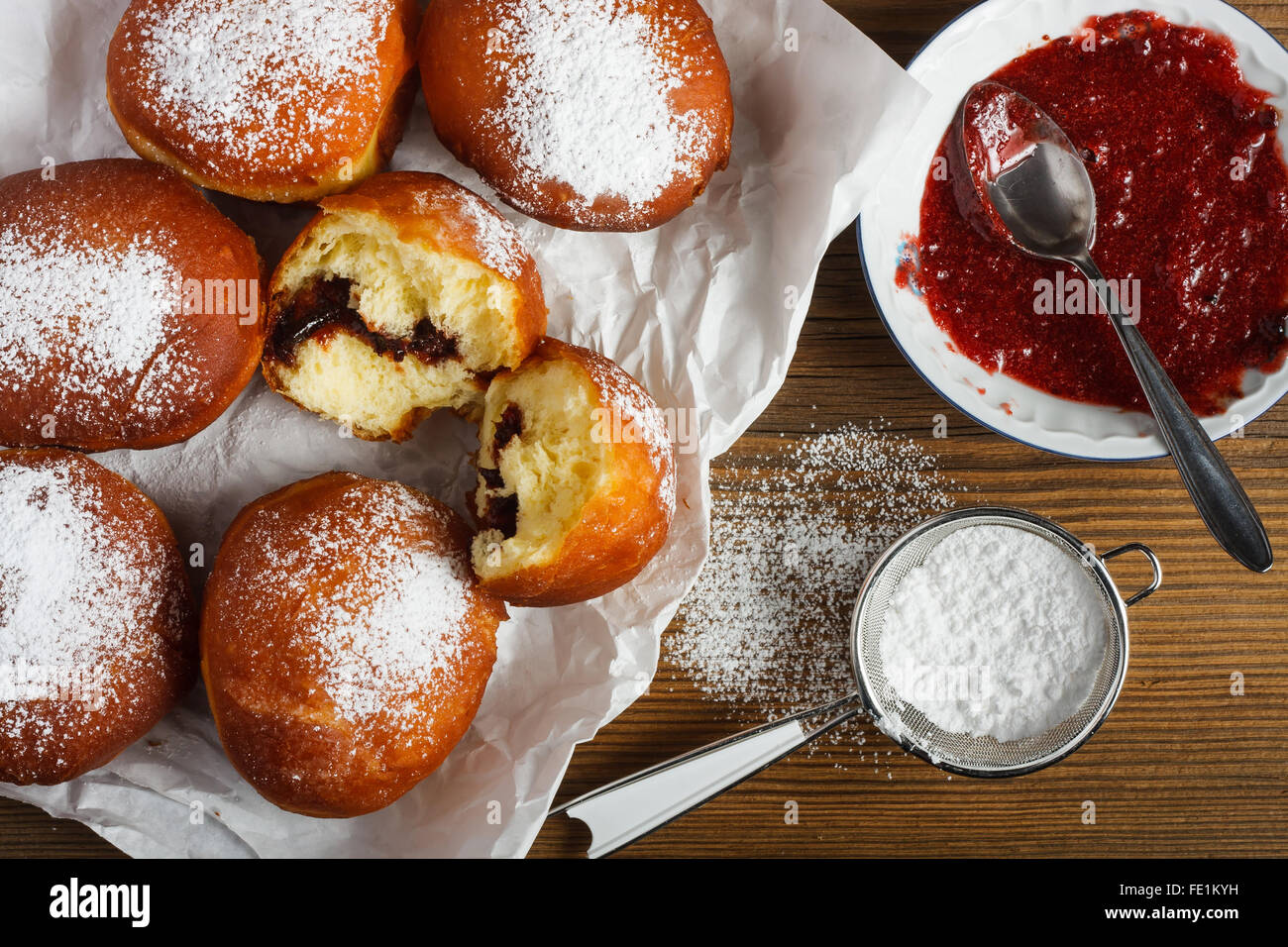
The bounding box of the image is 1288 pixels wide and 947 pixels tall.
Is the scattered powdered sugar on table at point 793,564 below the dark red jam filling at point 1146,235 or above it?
below

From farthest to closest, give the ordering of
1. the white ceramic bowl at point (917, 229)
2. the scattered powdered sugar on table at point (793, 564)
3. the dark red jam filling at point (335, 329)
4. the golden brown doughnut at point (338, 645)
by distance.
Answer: the scattered powdered sugar on table at point (793, 564)
the white ceramic bowl at point (917, 229)
the dark red jam filling at point (335, 329)
the golden brown doughnut at point (338, 645)

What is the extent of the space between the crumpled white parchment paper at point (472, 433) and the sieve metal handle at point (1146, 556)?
0.64 m

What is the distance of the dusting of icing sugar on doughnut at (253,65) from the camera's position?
128cm

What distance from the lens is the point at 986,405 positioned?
1512mm

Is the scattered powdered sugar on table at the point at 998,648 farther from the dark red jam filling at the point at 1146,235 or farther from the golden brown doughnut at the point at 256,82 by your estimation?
the golden brown doughnut at the point at 256,82

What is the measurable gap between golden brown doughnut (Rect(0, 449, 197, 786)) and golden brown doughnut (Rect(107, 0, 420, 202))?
507mm

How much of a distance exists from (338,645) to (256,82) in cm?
78

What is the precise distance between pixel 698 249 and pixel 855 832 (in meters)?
1.04

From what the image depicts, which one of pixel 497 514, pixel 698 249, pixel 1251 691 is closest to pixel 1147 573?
pixel 1251 691

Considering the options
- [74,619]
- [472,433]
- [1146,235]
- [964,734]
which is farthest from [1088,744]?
[74,619]

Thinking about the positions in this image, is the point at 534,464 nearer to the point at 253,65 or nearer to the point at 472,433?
the point at 472,433

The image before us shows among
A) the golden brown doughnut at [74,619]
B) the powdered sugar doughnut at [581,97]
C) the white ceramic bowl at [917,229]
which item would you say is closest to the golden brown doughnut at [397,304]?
the powdered sugar doughnut at [581,97]

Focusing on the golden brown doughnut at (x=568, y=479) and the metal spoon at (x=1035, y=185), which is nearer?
the golden brown doughnut at (x=568, y=479)
